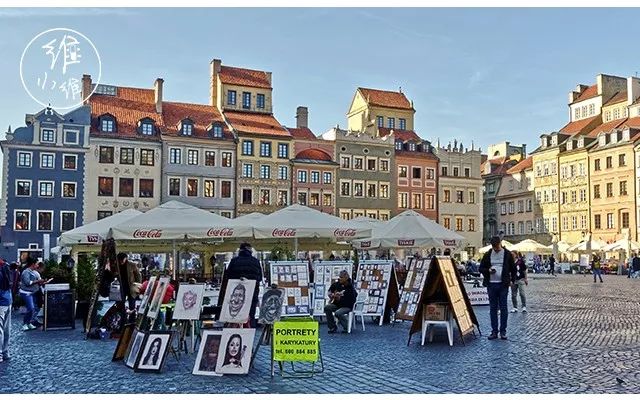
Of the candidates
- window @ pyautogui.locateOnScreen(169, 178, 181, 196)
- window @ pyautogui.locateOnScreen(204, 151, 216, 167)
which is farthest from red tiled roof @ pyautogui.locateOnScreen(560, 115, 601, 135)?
window @ pyautogui.locateOnScreen(169, 178, 181, 196)

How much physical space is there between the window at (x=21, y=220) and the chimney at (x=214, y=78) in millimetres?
17340

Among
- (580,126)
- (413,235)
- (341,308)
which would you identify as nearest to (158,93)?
(580,126)

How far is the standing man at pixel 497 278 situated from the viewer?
12406 mm

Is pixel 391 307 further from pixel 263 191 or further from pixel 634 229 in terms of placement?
pixel 634 229

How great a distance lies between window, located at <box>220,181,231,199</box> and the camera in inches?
2146

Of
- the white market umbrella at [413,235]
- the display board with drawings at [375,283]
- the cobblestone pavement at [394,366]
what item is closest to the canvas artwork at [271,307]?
the cobblestone pavement at [394,366]

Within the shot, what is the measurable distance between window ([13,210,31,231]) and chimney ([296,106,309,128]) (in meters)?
23.2

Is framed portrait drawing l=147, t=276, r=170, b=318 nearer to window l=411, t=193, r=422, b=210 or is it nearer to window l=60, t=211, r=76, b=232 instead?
window l=60, t=211, r=76, b=232

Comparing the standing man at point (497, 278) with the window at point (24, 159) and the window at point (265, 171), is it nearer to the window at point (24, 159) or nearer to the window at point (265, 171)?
the window at point (24, 159)

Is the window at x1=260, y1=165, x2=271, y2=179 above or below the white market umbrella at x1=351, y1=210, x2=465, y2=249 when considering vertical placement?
above

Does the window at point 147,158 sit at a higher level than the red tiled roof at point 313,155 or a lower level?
lower

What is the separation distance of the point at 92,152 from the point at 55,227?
5.69 metres

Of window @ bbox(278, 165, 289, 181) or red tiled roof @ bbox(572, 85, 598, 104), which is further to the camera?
A: red tiled roof @ bbox(572, 85, 598, 104)

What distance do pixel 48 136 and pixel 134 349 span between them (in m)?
43.9
